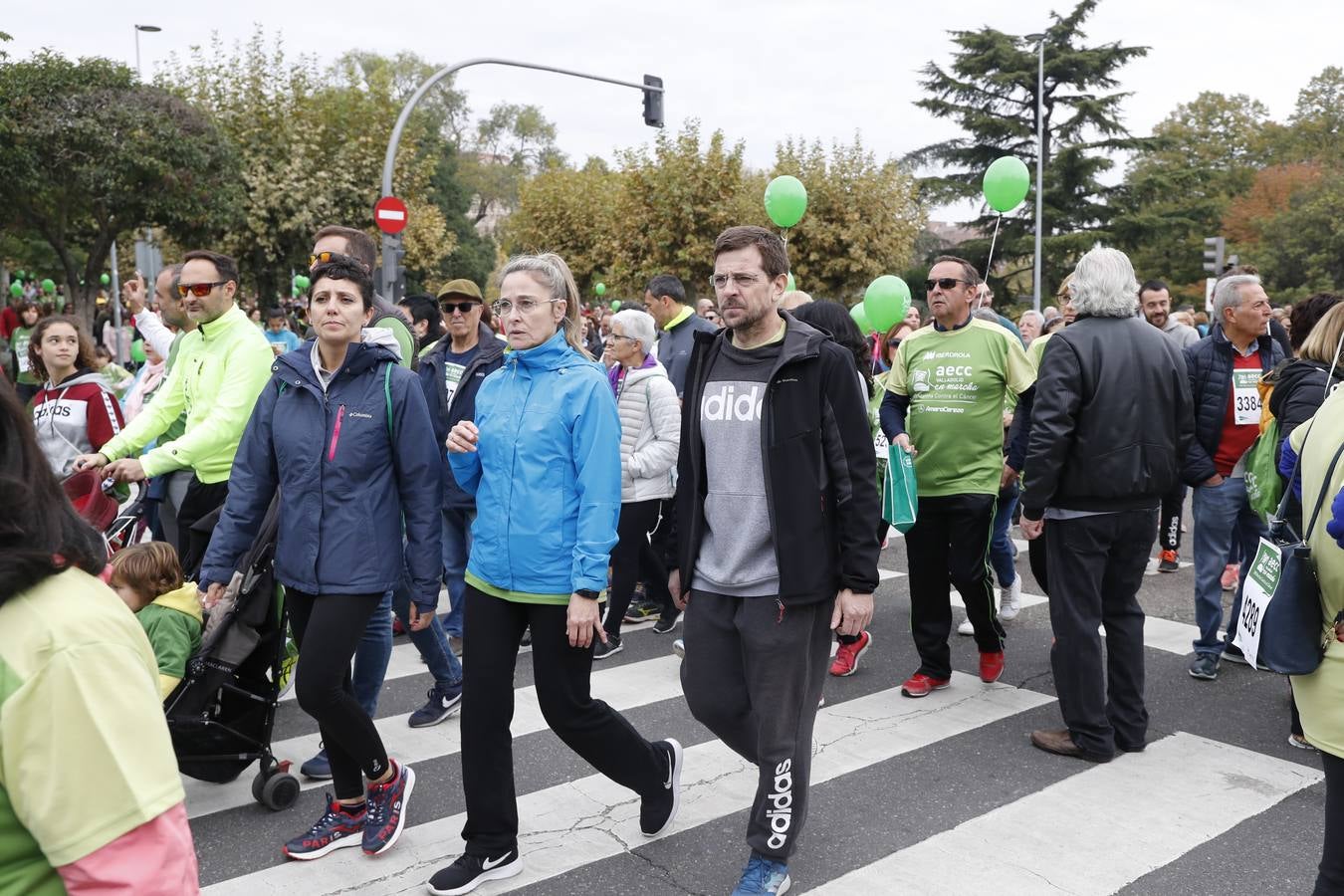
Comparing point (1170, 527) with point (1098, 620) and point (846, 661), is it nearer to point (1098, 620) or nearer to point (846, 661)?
point (846, 661)

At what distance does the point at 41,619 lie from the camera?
1375mm

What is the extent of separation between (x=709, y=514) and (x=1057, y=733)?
223 centimetres

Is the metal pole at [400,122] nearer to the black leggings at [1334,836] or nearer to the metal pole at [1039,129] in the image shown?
the black leggings at [1334,836]

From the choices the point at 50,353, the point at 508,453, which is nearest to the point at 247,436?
the point at 508,453

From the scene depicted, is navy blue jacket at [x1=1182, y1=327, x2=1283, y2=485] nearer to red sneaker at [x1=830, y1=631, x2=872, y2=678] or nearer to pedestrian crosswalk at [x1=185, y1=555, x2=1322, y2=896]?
pedestrian crosswalk at [x1=185, y1=555, x2=1322, y2=896]

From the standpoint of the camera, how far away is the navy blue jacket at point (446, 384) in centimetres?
494

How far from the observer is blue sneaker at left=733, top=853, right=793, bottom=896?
11.3 feet

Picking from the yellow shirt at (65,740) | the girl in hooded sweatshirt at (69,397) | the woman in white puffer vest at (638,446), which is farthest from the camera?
the woman in white puffer vest at (638,446)

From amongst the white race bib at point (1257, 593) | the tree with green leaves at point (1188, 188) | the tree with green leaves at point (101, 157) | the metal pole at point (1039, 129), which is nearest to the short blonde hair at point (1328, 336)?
the white race bib at point (1257, 593)

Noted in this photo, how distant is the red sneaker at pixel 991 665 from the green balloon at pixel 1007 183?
4.76m

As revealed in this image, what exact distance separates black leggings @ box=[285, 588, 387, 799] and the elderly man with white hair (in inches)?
108

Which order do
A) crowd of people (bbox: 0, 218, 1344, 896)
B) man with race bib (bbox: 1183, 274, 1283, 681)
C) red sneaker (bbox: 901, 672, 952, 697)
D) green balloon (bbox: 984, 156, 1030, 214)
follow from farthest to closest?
1. green balloon (bbox: 984, 156, 1030, 214)
2. man with race bib (bbox: 1183, 274, 1283, 681)
3. red sneaker (bbox: 901, 672, 952, 697)
4. crowd of people (bbox: 0, 218, 1344, 896)

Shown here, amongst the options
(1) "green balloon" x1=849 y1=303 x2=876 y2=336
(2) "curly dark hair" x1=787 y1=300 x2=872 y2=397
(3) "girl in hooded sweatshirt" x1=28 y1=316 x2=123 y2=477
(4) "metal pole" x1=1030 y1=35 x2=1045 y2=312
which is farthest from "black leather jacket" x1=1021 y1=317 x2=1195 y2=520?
(4) "metal pole" x1=1030 y1=35 x2=1045 y2=312

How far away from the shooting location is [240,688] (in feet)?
14.0
